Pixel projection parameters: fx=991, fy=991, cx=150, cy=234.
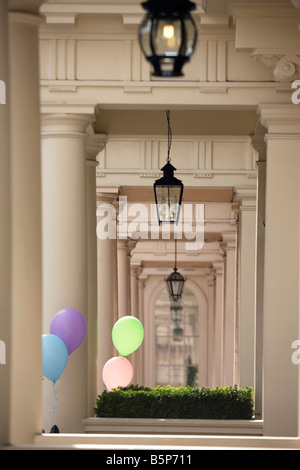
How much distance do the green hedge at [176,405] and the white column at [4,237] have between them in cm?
794

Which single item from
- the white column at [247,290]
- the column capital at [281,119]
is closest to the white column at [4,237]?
the column capital at [281,119]

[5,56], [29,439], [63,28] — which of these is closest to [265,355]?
[63,28]

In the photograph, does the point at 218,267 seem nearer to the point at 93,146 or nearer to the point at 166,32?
the point at 93,146

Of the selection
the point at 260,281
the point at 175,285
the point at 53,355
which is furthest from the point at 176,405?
the point at 175,285

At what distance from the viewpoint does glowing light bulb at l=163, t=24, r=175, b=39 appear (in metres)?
6.36

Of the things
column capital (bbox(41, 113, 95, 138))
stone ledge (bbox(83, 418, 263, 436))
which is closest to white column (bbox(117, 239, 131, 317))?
stone ledge (bbox(83, 418, 263, 436))

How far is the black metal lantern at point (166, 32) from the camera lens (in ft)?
20.8

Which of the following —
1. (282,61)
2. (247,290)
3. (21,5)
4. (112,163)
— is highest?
(282,61)

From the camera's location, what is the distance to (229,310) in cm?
2792

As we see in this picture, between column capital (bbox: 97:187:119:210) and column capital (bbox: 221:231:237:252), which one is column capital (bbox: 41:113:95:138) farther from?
column capital (bbox: 221:231:237:252)

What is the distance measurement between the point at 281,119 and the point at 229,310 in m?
14.8

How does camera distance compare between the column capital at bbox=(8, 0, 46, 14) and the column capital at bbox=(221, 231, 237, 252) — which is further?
the column capital at bbox=(221, 231, 237, 252)

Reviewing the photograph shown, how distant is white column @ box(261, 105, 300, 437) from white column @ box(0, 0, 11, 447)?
638 centimetres

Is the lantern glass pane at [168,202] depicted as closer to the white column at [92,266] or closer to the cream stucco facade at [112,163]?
the cream stucco facade at [112,163]
